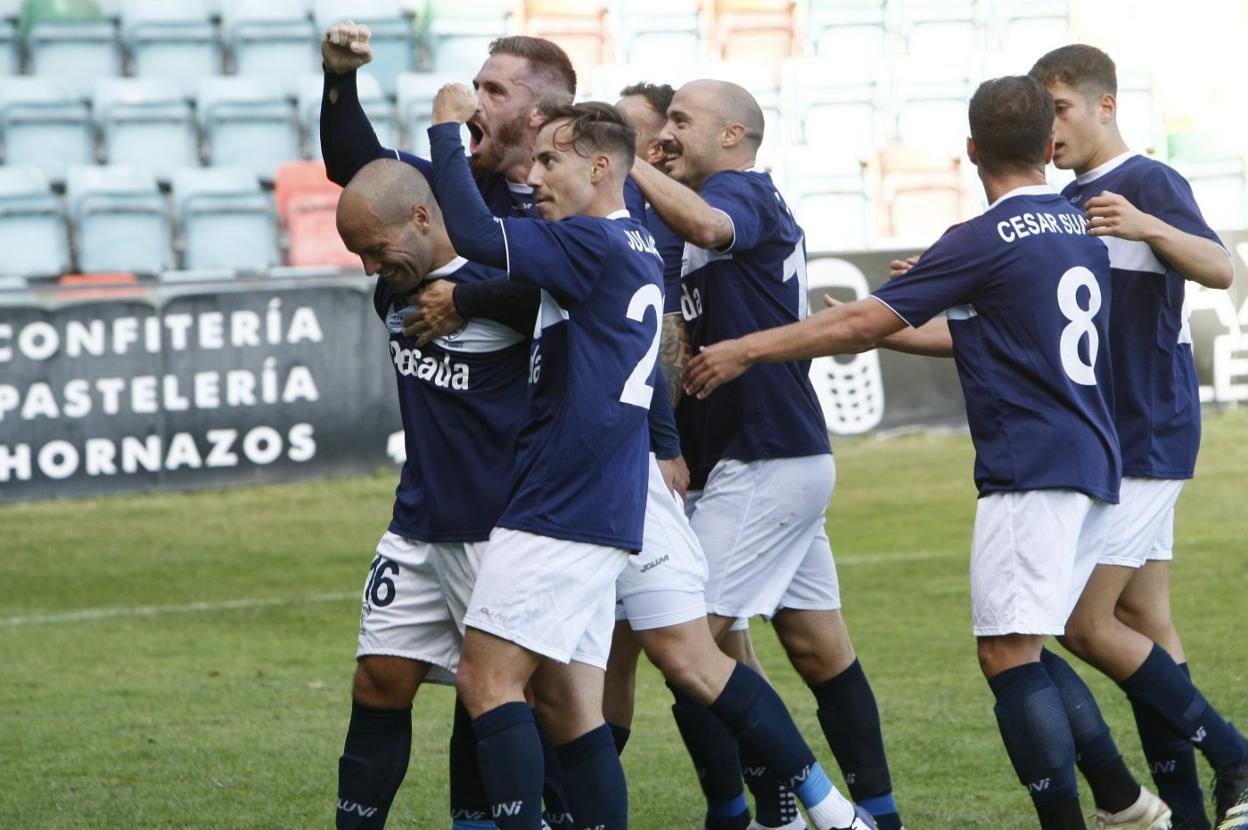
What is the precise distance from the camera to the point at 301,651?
24.4 ft

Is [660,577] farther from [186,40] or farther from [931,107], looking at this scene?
[931,107]

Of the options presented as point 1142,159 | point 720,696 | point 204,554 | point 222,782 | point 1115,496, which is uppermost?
point 1142,159

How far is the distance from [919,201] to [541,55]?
984cm

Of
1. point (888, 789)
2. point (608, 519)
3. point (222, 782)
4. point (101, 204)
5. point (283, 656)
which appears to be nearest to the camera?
point (608, 519)

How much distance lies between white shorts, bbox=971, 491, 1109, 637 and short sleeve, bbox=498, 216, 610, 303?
45.3 inches

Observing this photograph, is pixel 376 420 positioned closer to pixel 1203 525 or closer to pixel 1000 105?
pixel 1203 525

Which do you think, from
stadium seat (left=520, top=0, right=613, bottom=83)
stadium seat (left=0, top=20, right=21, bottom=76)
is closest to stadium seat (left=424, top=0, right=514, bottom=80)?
stadium seat (left=520, top=0, right=613, bottom=83)

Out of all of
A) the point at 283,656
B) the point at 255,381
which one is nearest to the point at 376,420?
the point at 255,381

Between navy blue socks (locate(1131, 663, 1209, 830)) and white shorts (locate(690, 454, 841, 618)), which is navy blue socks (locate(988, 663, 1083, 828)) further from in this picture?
white shorts (locate(690, 454, 841, 618))

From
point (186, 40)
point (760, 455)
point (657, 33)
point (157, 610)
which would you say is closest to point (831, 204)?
point (657, 33)

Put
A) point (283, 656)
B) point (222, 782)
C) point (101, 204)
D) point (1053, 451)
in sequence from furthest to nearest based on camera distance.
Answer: point (101, 204) < point (283, 656) < point (222, 782) < point (1053, 451)

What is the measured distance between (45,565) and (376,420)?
2.56 meters

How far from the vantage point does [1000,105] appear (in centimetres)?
415

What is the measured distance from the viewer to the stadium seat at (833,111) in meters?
15.1
